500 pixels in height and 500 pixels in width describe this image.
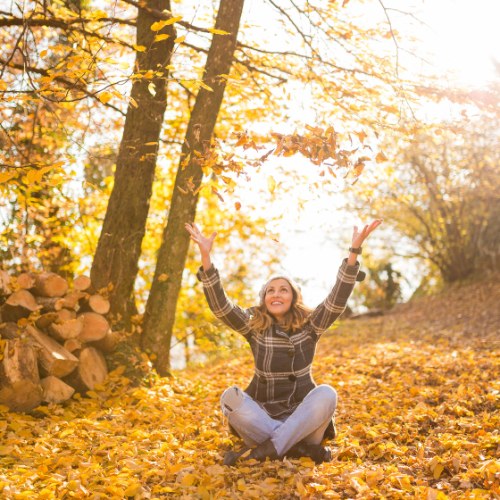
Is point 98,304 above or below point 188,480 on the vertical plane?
above

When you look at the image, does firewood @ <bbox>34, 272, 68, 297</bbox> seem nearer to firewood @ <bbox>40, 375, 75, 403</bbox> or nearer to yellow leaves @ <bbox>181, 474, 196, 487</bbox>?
firewood @ <bbox>40, 375, 75, 403</bbox>

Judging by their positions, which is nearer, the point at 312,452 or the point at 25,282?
the point at 312,452

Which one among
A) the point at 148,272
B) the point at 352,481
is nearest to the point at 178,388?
the point at 352,481

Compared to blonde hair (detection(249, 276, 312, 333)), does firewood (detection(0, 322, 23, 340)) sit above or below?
below

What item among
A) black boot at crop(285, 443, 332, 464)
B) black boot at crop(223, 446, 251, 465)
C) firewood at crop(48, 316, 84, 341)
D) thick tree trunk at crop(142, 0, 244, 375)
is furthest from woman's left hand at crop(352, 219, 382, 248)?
firewood at crop(48, 316, 84, 341)

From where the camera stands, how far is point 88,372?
5.41 meters

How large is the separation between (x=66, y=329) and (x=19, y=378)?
2.72 ft

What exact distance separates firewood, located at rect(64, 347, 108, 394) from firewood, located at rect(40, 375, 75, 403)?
0.21m

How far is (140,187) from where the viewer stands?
6.30m

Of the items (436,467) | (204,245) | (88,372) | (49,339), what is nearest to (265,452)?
(436,467)

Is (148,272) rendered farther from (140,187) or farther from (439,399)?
(439,399)

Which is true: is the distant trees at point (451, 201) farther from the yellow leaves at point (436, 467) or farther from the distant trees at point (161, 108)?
the yellow leaves at point (436, 467)

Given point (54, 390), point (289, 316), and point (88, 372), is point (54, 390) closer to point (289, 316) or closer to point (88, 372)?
point (88, 372)

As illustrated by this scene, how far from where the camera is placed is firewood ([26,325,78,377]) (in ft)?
16.2
